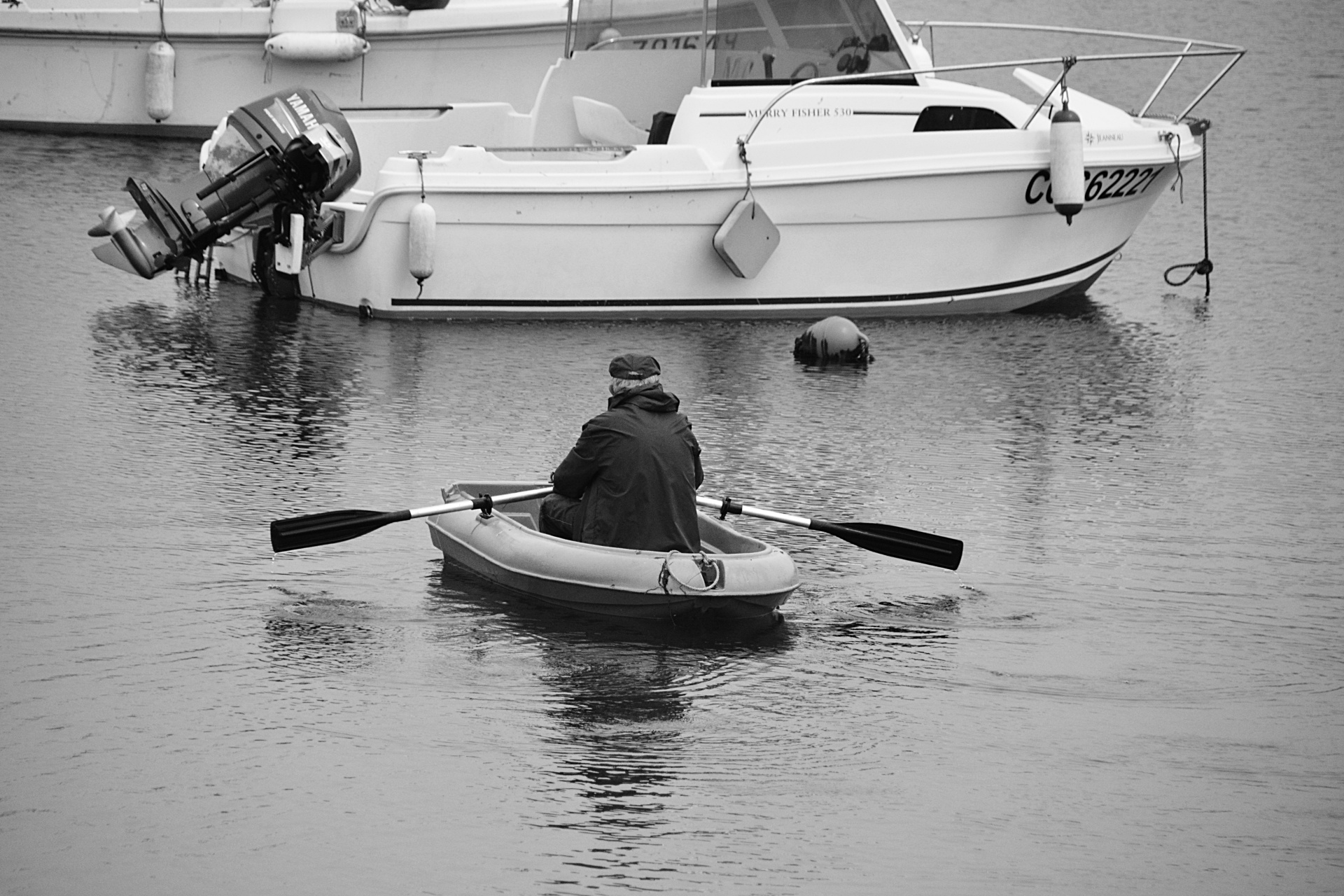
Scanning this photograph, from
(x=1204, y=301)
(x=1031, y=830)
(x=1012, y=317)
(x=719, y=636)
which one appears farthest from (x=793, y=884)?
(x=1204, y=301)

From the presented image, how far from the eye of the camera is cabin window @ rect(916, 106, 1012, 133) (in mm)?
13719

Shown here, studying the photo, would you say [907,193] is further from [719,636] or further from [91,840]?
[91,840]

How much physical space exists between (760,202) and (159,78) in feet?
31.4

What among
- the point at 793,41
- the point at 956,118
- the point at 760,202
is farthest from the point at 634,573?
the point at 793,41

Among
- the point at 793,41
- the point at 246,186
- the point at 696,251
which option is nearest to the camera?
the point at 246,186

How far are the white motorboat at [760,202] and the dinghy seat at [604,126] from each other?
2 centimetres

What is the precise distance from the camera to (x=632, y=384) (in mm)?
7797

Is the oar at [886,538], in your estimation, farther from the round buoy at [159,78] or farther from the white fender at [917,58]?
the round buoy at [159,78]

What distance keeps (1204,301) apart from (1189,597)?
7.29 m

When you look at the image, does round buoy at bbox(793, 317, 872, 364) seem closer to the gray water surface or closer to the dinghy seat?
the gray water surface

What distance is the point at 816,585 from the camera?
8406 millimetres

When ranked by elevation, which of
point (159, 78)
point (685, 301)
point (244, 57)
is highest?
point (244, 57)

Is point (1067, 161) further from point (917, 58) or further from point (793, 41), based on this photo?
point (793, 41)

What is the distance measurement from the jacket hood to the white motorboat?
218 inches
